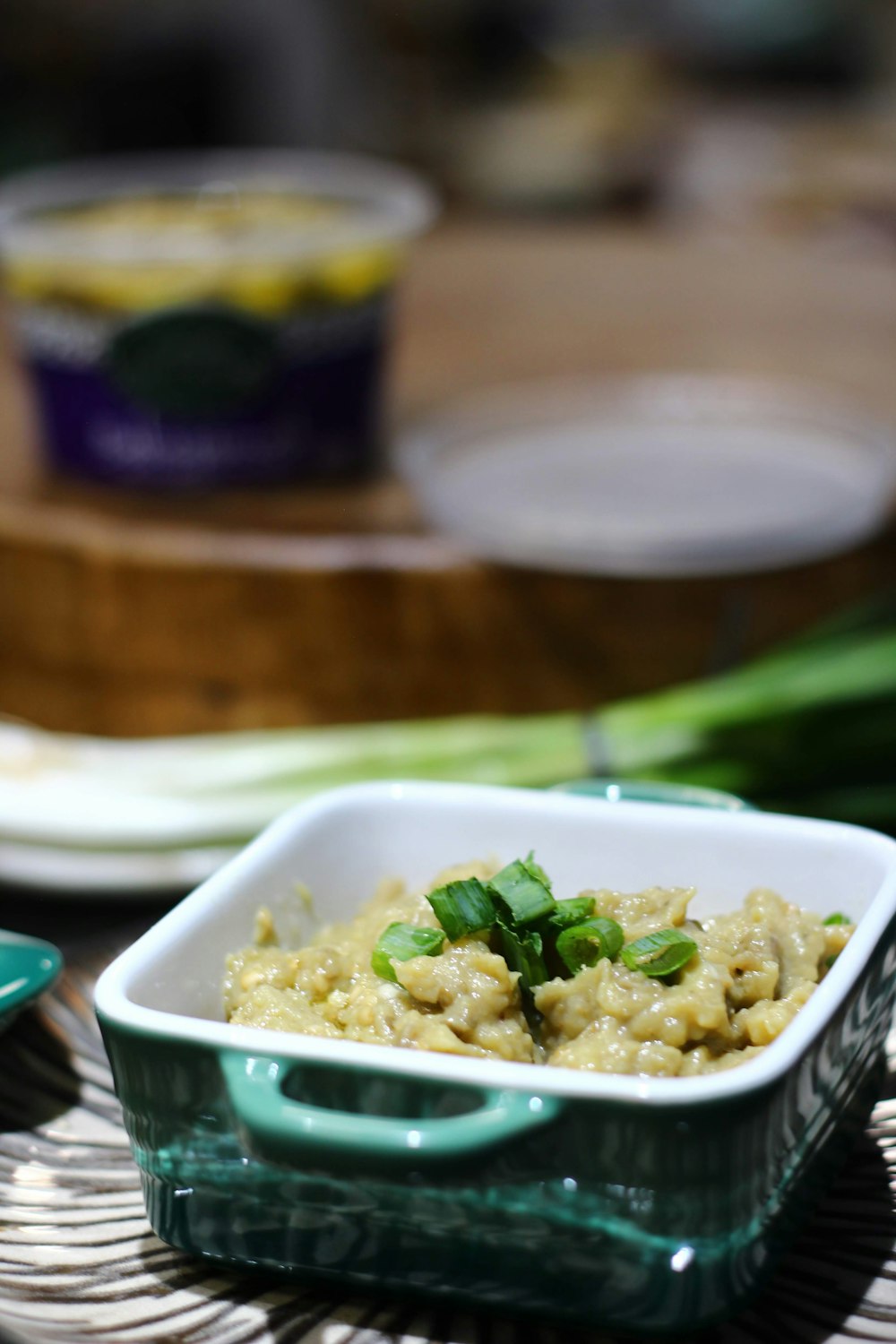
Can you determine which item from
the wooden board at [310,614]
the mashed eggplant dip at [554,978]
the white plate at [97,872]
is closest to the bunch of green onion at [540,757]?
the white plate at [97,872]

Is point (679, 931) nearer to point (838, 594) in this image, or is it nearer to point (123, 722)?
point (838, 594)

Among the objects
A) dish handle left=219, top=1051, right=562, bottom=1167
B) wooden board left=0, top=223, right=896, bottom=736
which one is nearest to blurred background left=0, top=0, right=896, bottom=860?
wooden board left=0, top=223, right=896, bottom=736

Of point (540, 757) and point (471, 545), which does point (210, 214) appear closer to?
point (471, 545)

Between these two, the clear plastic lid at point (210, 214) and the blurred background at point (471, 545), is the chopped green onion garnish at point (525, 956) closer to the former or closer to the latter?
the blurred background at point (471, 545)

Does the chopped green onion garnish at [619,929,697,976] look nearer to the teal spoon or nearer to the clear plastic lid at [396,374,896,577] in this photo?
the teal spoon

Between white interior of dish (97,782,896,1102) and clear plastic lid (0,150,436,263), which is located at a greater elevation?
clear plastic lid (0,150,436,263)

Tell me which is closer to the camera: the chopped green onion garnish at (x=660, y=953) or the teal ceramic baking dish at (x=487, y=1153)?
the teal ceramic baking dish at (x=487, y=1153)

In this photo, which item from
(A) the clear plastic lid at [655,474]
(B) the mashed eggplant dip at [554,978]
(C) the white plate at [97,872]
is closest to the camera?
(B) the mashed eggplant dip at [554,978]

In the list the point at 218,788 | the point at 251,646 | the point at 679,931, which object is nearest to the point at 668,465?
A: the point at 251,646
